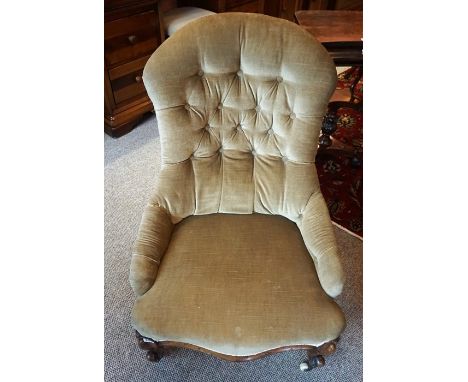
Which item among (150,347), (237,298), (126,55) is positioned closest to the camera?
(237,298)

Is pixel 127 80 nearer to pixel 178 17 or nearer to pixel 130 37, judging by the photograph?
pixel 130 37

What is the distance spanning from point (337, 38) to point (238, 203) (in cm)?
97

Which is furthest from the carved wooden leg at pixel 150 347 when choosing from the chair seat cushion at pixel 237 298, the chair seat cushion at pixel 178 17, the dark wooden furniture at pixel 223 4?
the dark wooden furniture at pixel 223 4

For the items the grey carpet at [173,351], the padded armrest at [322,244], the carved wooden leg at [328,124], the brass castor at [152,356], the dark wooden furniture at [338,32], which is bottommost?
the grey carpet at [173,351]

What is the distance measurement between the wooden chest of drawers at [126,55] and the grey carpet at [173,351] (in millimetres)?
552

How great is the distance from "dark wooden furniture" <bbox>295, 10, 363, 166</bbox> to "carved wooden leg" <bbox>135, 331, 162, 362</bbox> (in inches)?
55.1

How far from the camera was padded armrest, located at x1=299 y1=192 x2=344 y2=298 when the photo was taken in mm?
1002

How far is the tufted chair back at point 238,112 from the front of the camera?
3.39ft

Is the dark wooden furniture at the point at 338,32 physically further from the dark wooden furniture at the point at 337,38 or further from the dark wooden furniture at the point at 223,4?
the dark wooden furniture at the point at 223,4

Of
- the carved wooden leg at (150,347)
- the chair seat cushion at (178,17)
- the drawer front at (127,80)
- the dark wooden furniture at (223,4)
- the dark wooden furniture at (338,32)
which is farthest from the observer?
the dark wooden furniture at (223,4)

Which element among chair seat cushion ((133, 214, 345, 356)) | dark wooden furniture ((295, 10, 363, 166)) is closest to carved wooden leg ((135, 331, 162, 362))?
chair seat cushion ((133, 214, 345, 356))

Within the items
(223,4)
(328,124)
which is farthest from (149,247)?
(223,4)

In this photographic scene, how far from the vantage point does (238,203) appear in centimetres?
125

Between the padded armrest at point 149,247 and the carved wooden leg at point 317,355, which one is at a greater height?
the padded armrest at point 149,247
